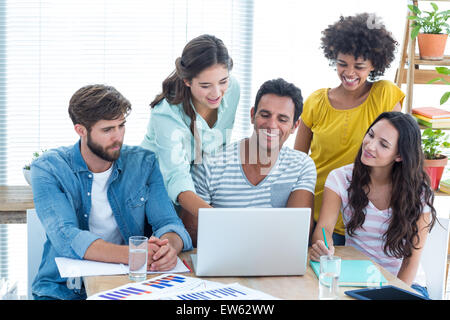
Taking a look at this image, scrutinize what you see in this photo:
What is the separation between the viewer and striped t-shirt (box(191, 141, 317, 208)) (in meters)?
2.16

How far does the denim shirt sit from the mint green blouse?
0.07m

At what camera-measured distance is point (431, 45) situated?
9.55 feet

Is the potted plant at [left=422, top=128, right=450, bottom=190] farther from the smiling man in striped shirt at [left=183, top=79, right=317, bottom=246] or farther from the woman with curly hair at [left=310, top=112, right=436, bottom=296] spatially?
the smiling man in striped shirt at [left=183, top=79, right=317, bottom=246]

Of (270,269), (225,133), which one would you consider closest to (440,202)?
(225,133)

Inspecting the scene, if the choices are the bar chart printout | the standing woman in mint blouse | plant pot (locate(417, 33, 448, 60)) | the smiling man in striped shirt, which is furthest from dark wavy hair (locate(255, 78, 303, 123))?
plant pot (locate(417, 33, 448, 60))

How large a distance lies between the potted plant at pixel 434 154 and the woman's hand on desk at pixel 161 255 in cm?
169

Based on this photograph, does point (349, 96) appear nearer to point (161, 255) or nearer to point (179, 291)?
point (161, 255)

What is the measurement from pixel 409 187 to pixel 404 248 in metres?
0.24

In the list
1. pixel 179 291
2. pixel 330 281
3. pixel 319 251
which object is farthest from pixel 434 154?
pixel 179 291

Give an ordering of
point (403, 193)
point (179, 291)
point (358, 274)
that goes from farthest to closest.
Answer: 1. point (403, 193)
2. point (358, 274)
3. point (179, 291)

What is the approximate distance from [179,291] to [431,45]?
2132 millimetres
